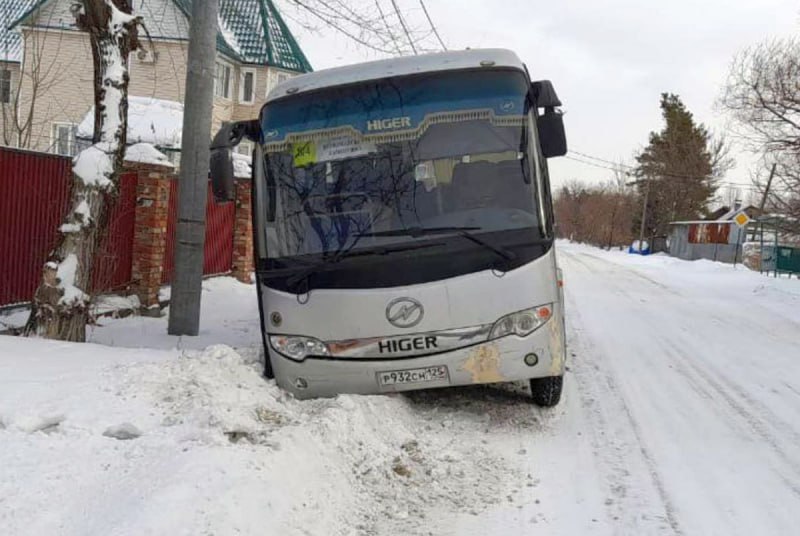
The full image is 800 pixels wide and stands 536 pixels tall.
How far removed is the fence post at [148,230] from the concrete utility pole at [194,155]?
5.99ft

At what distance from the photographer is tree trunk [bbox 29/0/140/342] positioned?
21.0ft

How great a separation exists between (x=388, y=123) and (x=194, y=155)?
144 inches

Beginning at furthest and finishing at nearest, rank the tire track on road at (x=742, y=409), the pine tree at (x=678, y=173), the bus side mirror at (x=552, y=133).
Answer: the pine tree at (x=678, y=173) → the bus side mirror at (x=552, y=133) → the tire track on road at (x=742, y=409)

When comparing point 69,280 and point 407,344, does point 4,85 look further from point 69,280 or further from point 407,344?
point 407,344

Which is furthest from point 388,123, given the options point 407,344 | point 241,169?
point 241,169

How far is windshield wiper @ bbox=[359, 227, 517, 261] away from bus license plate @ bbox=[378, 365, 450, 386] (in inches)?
35.9

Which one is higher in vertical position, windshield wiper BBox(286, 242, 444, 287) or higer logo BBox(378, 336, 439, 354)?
windshield wiper BBox(286, 242, 444, 287)

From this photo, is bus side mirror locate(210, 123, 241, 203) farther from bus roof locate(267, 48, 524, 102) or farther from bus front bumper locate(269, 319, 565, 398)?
bus front bumper locate(269, 319, 565, 398)

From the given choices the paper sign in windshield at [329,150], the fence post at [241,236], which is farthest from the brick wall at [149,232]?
the paper sign in windshield at [329,150]

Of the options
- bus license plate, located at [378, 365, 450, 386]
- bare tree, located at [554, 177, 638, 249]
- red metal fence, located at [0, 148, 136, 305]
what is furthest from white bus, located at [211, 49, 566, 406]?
bare tree, located at [554, 177, 638, 249]

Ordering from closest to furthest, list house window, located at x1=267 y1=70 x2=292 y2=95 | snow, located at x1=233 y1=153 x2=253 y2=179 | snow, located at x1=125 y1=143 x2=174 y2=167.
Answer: snow, located at x1=125 y1=143 x2=174 y2=167
snow, located at x1=233 y1=153 x2=253 y2=179
house window, located at x1=267 y1=70 x2=292 y2=95

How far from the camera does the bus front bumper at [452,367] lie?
16.1 ft

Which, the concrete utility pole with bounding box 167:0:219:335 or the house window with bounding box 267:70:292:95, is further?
the house window with bounding box 267:70:292:95

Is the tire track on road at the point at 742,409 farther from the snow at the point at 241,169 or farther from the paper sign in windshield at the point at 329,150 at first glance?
the snow at the point at 241,169
